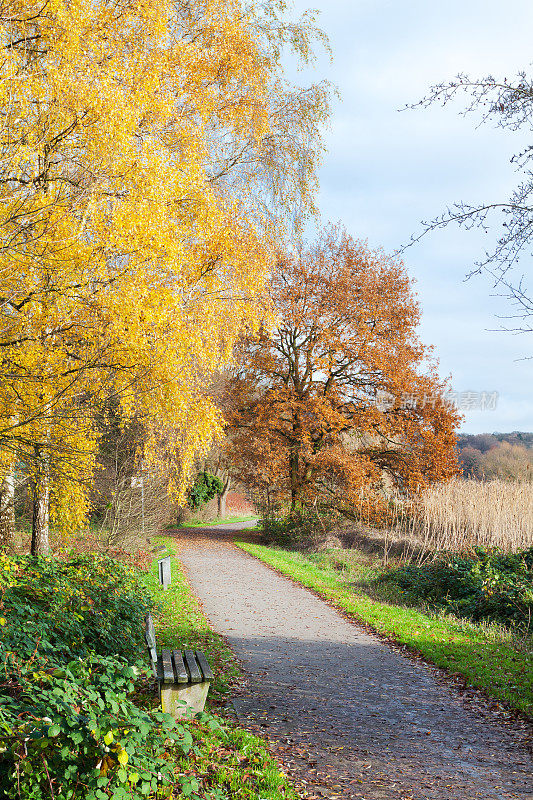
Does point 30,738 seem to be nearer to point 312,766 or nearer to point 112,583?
point 312,766

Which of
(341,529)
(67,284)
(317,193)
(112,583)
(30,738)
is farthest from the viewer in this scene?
(341,529)

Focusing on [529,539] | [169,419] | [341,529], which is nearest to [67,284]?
[169,419]

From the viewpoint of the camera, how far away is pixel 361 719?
5.21 meters

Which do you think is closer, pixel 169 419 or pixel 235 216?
pixel 169 419

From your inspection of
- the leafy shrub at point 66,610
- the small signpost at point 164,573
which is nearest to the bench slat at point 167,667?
the leafy shrub at point 66,610

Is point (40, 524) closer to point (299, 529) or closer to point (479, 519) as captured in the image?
point (479, 519)

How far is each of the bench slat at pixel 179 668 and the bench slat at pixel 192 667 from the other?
0.05 metres

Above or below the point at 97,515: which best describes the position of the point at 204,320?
above

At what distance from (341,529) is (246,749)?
1502 cm

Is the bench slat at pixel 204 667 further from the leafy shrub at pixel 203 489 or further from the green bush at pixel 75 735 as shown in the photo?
the leafy shrub at pixel 203 489

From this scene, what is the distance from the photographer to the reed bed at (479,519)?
12055 millimetres

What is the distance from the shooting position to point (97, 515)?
46.8 ft

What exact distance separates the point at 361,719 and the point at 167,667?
1869 mm

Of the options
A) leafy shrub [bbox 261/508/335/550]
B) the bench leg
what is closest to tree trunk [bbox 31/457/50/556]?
the bench leg
